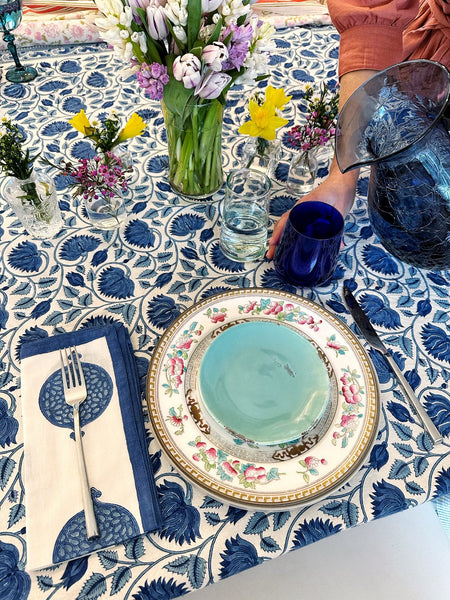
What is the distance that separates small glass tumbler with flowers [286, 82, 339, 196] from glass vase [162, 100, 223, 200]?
14 cm

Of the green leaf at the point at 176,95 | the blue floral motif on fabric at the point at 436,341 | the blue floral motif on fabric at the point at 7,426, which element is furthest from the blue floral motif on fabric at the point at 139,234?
the blue floral motif on fabric at the point at 436,341

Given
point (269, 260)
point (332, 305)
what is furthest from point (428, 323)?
point (269, 260)

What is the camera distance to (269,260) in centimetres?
71

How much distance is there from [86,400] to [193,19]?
486mm

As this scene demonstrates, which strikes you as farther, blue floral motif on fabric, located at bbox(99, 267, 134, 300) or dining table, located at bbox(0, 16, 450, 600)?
blue floral motif on fabric, located at bbox(99, 267, 134, 300)

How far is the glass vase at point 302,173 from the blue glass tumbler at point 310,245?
0.52ft

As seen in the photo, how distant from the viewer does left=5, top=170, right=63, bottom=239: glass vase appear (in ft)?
2.23

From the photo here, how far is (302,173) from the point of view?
806 mm

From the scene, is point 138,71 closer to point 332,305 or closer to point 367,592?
point 332,305

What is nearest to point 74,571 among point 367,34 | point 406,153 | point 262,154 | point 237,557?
point 237,557

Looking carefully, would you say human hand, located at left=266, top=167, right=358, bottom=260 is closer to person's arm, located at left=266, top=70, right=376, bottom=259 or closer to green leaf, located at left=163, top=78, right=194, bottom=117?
person's arm, located at left=266, top=70, right=376, bottom=259

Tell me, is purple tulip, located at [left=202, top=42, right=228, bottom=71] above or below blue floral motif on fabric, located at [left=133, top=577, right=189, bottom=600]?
above

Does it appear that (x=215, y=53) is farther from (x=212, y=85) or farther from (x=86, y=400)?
(x=86, y=400)

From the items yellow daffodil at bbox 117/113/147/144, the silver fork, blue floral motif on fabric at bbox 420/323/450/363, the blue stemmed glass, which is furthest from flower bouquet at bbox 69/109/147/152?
blue floral motif on fabric at bbox 420/323/450/363
